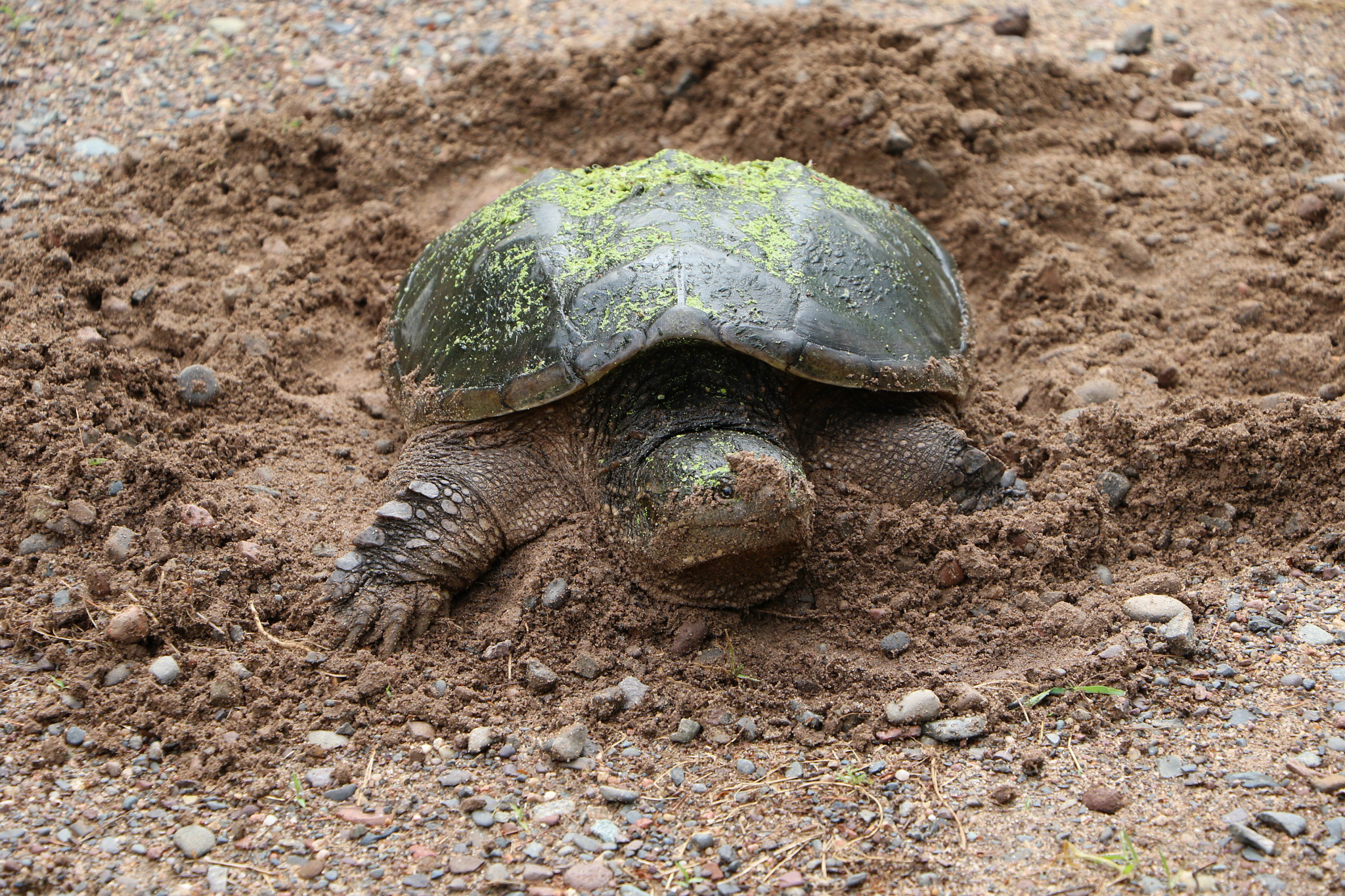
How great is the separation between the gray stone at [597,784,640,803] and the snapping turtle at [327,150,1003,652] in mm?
636

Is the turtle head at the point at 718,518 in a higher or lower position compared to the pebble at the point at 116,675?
higher

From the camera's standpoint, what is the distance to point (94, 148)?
510cm

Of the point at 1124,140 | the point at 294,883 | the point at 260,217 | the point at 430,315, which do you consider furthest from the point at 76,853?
the point at 1124,140

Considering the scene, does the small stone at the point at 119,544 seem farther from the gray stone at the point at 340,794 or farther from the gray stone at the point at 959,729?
the gray stone at the point at 959,729

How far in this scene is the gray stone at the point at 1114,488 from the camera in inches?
138

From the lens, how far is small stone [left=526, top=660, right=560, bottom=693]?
3.04 metres

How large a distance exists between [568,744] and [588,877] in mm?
434

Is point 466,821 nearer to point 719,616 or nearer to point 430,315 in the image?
point 719,616

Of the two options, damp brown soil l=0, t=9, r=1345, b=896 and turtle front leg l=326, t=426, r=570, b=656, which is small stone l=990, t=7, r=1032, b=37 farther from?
turtle front leg l=326, t=426, r=570, b=656

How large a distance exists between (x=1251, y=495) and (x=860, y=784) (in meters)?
1.70

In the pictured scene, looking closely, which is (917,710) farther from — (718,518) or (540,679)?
(540,679)

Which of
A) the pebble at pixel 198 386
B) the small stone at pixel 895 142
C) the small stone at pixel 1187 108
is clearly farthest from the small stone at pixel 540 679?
the small stone at pixel 1187 108

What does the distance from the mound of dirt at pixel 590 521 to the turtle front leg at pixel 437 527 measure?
0.09m

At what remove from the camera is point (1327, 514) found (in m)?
3.29
